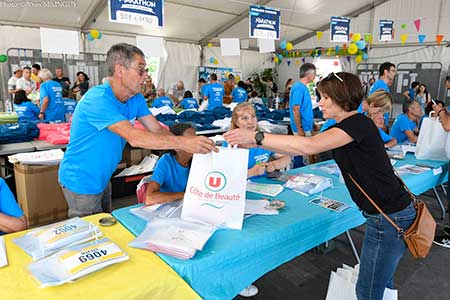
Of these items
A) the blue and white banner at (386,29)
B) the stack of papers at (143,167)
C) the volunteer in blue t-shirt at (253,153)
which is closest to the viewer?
the volunteer in blue t-shirt at (253,153)

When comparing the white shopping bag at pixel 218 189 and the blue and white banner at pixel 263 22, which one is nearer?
the white shopping bag at pixel 218 189

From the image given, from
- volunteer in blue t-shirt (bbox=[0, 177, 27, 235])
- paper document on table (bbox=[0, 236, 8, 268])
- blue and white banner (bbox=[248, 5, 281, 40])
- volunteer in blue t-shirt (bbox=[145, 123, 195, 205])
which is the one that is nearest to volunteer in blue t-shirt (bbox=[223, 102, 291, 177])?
volunteer in blue t-shirt (bbox=[145, 123, 195, 205])

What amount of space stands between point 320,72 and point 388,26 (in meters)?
4.67

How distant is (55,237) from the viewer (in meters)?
1.21

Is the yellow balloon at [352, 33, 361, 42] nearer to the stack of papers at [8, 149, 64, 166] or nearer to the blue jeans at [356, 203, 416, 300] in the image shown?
the stack of papers at [8, 149, 64, 166]

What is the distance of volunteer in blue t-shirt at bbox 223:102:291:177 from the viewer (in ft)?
7.29

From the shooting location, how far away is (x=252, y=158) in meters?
2.34

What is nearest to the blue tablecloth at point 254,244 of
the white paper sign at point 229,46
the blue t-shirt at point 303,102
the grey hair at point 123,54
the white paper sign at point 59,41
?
the grey hair at point 123,54

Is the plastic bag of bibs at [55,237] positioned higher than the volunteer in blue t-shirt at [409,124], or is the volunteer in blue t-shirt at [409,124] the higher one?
the volunteer in blue t-shirt at [409,124]

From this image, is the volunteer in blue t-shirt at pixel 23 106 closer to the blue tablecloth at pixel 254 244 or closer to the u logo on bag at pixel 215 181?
the blue tablecloth at pixel 254 244

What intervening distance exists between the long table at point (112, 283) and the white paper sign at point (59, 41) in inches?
156

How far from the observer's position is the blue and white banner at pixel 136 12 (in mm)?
4609


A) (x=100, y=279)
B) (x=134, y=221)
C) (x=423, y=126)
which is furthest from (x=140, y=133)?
(x=423, y=126)

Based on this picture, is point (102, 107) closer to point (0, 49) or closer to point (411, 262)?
point (411, 262)
